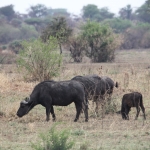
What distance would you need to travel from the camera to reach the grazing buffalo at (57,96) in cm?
1305

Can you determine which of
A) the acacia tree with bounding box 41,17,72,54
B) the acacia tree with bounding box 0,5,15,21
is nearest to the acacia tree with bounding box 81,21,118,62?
the acacia tree with bounding box 41,17,72,54

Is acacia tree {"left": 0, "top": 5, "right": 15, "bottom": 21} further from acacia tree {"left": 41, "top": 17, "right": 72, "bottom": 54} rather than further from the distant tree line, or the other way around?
acacia tree {"left": 41, "top": 17, "right": 72, "bottom": 54}

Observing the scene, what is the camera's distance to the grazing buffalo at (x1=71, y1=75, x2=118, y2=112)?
14109mm

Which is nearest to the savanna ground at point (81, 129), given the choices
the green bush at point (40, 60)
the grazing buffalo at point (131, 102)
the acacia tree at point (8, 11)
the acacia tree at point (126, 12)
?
the grazing buffalo at point (131, 102)

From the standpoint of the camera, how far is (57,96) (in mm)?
13180

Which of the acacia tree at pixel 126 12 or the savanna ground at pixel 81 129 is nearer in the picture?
the savanna ground at pixel 81 129

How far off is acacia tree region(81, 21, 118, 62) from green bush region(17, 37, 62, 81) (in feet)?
35.9

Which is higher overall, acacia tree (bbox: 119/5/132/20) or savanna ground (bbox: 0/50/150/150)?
acacia tree (bbox: 119/5/132/20)

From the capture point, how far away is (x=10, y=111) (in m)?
13.6

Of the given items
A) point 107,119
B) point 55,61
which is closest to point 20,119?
point 107,119

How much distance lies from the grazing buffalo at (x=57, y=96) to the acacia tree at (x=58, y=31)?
1790 centimetres

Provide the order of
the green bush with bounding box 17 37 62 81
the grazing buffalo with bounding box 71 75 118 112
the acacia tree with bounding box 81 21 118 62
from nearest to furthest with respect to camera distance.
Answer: the grazing buffalo with bounding box 71 75 118 112 < the green bush with bounding box 17 37 62 81 < the acacia tree with bounding box 81 21 118 62

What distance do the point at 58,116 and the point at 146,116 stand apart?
2.31 m

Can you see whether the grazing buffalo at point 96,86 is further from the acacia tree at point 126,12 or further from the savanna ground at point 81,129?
the acacia tree at point 126,12
